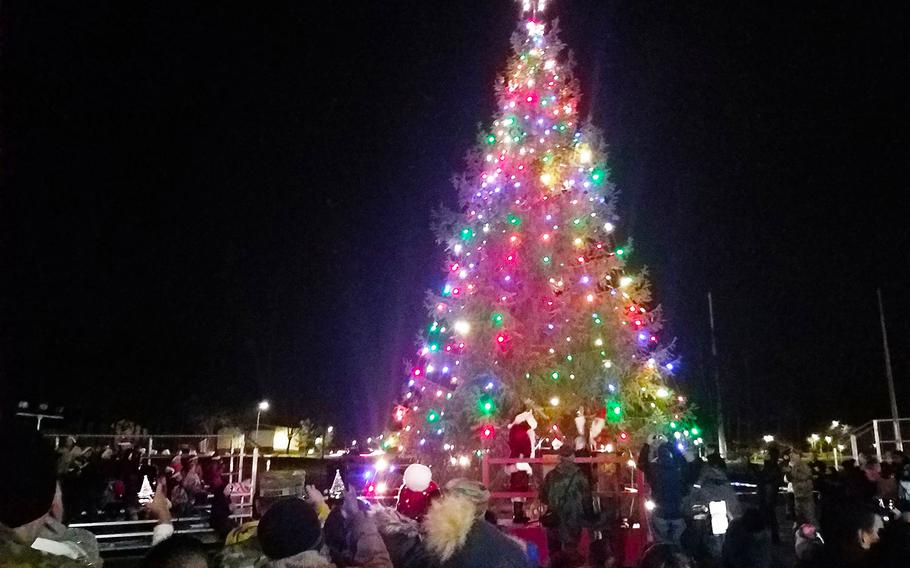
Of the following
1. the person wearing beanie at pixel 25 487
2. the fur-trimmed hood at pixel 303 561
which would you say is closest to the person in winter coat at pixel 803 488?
the fur-trimmed hood at pixel 303 561

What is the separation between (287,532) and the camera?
3365mm

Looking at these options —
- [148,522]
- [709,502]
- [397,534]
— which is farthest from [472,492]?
[148,522]

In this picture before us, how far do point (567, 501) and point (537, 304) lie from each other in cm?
518

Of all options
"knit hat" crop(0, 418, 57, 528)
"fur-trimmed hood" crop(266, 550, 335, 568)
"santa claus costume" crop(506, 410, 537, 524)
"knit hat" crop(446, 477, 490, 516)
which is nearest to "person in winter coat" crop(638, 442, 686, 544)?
"santa claus costume" crop(506, 410, 537, 524)

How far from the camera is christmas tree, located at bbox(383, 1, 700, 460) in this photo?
1277cm

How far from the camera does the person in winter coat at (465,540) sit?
358cm

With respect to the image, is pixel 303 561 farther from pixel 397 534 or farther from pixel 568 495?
pixel 568 495

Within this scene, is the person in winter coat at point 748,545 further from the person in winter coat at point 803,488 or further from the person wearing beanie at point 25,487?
the person in winter coat at point 803,488

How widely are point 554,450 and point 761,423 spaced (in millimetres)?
57148

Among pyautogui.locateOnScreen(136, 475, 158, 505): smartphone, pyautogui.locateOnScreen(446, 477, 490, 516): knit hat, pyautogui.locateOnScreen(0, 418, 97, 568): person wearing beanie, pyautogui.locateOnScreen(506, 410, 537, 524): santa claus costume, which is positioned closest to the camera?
pyautogui.locateOnScreen(0, 418, 97, 568): person wearing beanie

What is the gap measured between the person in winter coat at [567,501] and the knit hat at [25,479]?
258 inches

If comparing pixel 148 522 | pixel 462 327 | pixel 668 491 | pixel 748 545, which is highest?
pixel 462 327

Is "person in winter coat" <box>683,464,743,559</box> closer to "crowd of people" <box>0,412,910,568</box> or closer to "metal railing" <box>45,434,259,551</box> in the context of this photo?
"crowd of people" <box>0,412,910,568</box>

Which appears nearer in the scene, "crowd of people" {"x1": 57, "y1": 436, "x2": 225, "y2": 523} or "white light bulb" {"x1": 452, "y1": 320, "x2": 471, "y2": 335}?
"crowd of people" {"x1": 57, "y1": 436, "x2": 225, "y2": 523}
